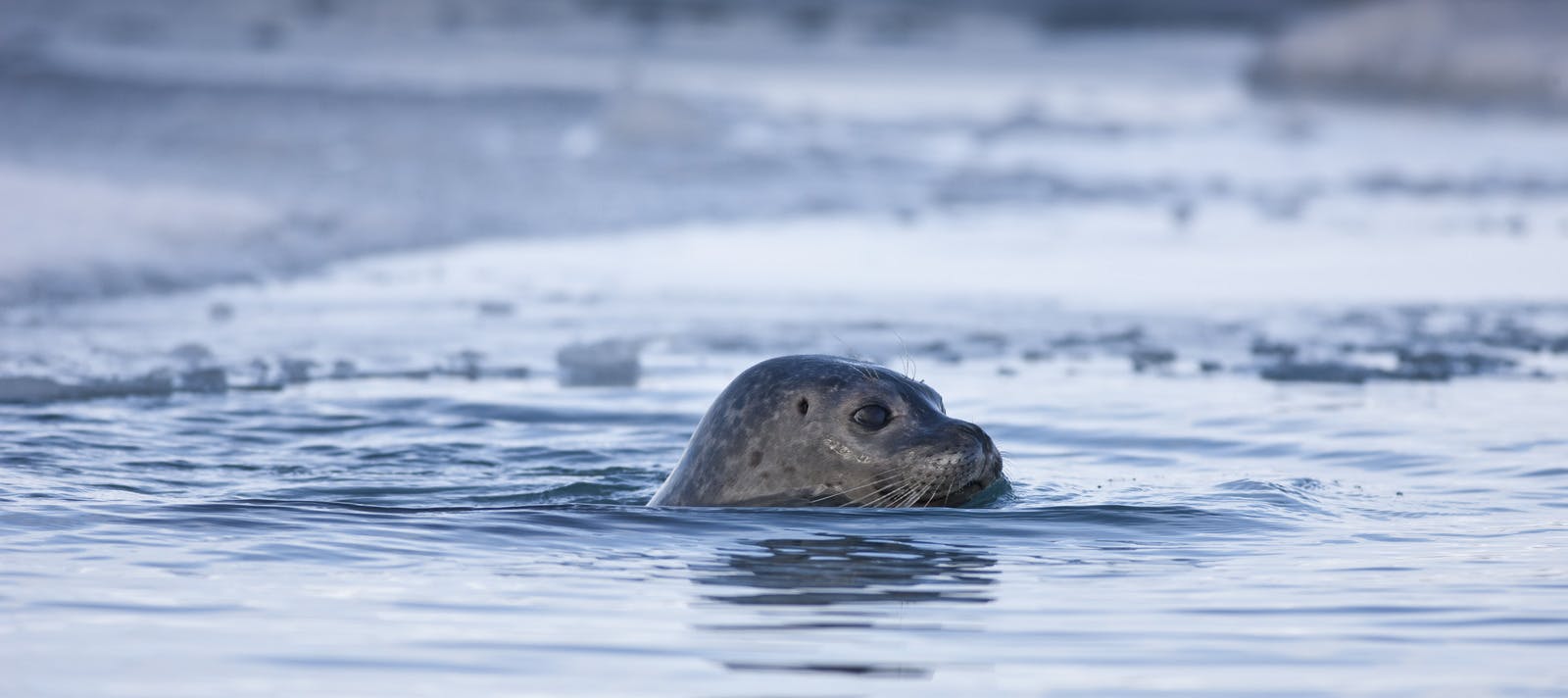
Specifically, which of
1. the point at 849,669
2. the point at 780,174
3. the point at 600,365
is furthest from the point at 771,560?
the point at 780,174

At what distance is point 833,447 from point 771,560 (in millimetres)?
968

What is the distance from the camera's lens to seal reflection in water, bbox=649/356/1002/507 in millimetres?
6535

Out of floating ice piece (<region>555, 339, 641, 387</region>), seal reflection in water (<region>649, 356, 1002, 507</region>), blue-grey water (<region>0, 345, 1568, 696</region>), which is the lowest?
blue-grey water (<region>0, 345, 1568, 696</region>)

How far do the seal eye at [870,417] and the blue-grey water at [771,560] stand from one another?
35cm

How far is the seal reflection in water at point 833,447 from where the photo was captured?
21.4 ft

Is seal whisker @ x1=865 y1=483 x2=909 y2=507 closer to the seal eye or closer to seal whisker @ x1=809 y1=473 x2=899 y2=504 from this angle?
seal whisker @ x1=809 y1=473 x2=899 y2=504

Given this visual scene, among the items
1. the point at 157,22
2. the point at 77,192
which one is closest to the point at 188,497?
the point at 77,192

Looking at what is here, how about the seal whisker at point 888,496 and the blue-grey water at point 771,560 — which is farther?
the seal whisker at point 888,496

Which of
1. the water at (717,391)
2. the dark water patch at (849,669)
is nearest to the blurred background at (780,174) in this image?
the water at (717,391)

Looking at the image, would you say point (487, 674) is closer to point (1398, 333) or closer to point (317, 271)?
point (1398, 333)

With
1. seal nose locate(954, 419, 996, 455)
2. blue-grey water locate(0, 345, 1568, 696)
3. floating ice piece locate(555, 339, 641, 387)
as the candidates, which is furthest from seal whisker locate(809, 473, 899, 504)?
floating ice piece locate(555, 339, 641, 387)

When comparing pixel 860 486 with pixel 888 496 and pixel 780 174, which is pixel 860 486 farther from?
pixel 780 174

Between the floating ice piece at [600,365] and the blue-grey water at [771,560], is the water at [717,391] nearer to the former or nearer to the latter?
the blue-grey water at [771,560]

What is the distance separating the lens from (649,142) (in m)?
26.9
